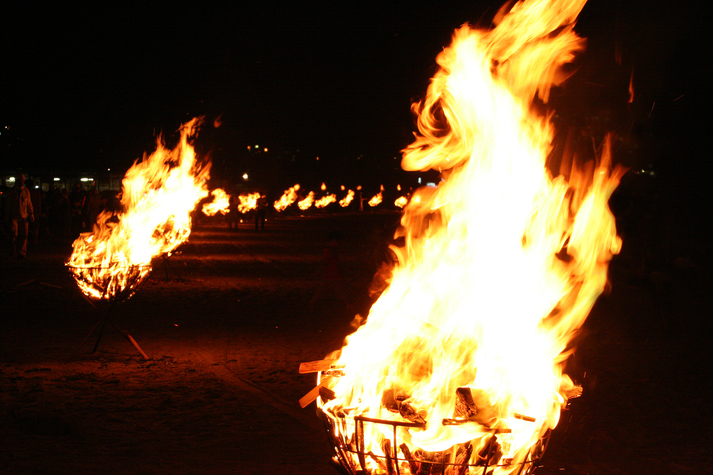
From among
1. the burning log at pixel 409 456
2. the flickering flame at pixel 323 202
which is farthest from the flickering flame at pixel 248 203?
the burning log at pixel 409 456

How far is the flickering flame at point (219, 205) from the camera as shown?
3797 cm

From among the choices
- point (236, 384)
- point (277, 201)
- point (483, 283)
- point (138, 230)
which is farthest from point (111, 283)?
point (277, 201)

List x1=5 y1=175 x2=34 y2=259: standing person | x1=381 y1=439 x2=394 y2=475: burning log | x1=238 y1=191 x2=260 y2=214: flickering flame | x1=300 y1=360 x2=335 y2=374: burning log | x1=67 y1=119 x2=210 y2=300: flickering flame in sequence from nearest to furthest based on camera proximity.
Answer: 1. x1=381 y1=439 x2=394 y2=475: burning log
2. x1=300 y1=360 x2=335 y2=374: burning log
3. x1=67 y1=119 x2=210 y2=300: flickering flame
4. x1=5 y1=175 x2=34 y2=259: standing person
5. x1=238 y1=191 x2=260 y2=214: flickering flame

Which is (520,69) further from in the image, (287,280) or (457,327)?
(287,280)

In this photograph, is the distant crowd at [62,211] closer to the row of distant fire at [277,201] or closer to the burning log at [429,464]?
the row of distant fire at [277,201]

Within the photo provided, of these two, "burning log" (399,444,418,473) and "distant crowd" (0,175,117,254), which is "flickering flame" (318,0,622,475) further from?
"distant crowd" (0,175,117,254)

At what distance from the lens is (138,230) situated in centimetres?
1173

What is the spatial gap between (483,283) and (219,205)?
3539cm

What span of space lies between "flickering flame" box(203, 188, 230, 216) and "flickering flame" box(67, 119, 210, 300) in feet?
67.1

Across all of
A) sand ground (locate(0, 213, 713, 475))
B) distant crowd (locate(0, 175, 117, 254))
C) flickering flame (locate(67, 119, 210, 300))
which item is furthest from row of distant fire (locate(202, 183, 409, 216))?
sand ground (locate(0, 213, 713, 475))

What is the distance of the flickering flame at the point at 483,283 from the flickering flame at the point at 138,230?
511 centimetres

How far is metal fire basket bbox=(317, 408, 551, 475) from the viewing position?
3.38 meters

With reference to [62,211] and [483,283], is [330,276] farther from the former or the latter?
[62,211]

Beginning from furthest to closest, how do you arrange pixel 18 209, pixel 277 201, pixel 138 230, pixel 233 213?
1. pixel 277 201
2. pixel 233 213
3. pixel 18 209
4. pixel 138 230
